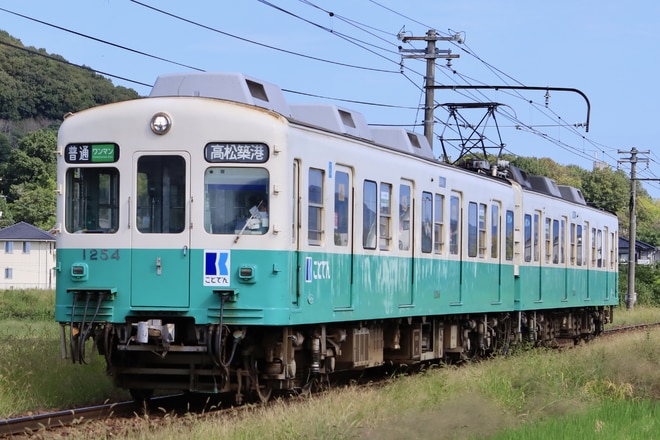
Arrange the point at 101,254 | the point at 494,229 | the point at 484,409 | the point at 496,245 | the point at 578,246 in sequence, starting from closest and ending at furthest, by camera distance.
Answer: the point at 484,409
the point at 101,254
the point at 494,229
the point at 496,245
the point at 578,246

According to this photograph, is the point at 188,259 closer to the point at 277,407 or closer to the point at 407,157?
the point at 277,407

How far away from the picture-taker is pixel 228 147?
37.2ft

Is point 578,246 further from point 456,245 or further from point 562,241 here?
point 456,245

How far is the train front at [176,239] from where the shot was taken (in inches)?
440

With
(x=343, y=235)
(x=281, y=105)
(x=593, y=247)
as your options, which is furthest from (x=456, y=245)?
(x=593, y=247)

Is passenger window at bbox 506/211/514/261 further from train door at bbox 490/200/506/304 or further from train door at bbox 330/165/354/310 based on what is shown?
train door at bbox 330/165/354/310

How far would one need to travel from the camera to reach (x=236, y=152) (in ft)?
37.2

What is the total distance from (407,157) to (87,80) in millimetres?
103233

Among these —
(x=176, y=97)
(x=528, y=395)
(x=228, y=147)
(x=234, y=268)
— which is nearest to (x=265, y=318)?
(x=234, y=268)

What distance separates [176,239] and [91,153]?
52.9 inches

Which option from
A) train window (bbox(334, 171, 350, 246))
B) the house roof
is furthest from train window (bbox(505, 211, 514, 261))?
the house roof

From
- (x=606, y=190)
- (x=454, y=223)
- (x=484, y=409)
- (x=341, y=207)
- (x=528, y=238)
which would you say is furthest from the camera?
(x=606, y=190)

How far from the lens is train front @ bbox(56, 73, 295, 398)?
1117 cm

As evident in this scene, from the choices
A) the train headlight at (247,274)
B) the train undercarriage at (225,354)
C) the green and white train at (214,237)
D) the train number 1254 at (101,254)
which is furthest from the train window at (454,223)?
the train number 1254 at (101,254)
